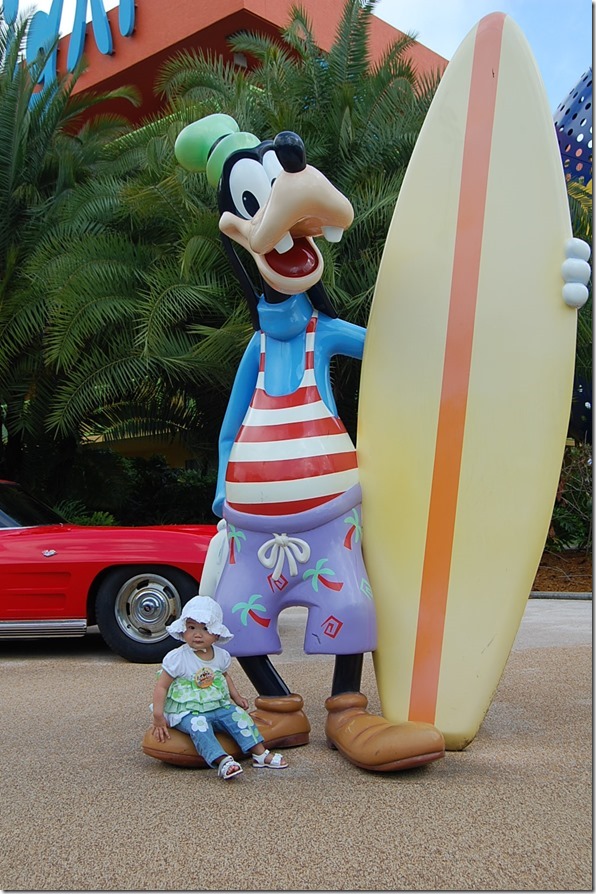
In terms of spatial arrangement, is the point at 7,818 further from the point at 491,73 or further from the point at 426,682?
the point at 491,73

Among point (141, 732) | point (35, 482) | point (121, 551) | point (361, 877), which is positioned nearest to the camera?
point (361, 877)

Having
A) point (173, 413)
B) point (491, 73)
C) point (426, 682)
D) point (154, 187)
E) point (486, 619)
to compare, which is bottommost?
point (426, 682)

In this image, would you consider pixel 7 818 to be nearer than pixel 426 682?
Yes

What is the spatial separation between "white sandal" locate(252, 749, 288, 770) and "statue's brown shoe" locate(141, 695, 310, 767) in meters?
0.10

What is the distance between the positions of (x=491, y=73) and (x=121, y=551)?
357 cm

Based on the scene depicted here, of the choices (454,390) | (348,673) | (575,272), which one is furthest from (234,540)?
(575,272)

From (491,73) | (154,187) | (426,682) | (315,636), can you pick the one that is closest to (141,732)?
(315,636)

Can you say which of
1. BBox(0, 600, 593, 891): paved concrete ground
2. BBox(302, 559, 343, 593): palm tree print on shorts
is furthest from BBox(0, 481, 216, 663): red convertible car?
BBox(302, 559, 343, 593): palm tree print on shorts

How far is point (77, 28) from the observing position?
64.6 feet

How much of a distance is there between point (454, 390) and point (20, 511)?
12.9 ft

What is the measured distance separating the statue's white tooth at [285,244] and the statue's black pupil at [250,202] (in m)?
0.27

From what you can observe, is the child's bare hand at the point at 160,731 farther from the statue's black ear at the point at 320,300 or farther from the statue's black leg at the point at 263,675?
the statue's black ear at the point at 320,300

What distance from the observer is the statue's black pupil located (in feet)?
12.0

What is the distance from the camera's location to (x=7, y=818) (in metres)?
2.78
